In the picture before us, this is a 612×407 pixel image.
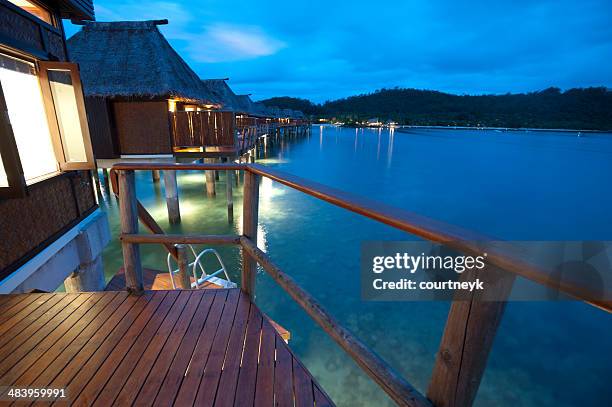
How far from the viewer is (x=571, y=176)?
3588 cm

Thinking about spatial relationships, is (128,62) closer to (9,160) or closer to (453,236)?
(9,160)

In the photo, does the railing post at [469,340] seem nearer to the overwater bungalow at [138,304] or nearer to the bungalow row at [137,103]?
the overwater bungalow at [138,304]

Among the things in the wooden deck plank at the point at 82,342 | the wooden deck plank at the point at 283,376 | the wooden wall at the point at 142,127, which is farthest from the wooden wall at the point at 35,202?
the wooden wall at the point at 142,127

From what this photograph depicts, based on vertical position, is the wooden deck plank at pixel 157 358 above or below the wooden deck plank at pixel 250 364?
below

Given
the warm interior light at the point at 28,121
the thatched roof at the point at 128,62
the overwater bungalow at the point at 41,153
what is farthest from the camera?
the thatched roof at the point at 128,62

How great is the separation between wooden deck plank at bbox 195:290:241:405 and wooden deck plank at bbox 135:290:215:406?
155mm

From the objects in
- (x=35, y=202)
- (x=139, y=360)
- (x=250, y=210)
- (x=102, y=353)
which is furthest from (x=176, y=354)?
(x=35, y=202)

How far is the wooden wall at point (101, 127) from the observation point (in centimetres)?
1074

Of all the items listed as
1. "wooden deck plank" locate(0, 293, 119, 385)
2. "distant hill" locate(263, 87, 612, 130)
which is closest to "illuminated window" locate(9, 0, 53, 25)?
"wooden deck plank" locate(0, 293, 119, 385)

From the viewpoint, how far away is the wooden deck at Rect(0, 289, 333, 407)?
6.02 feet

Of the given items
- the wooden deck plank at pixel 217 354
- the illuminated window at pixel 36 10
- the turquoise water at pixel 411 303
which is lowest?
the turquoise water at pixel 411 303

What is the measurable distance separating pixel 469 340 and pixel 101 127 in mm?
13028

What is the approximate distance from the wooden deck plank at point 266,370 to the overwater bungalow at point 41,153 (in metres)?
3.39

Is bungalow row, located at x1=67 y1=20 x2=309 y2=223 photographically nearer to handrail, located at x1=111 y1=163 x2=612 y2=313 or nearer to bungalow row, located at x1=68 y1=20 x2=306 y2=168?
bungalow row, located at x1=68 y1=20 x2=306 y2=168
